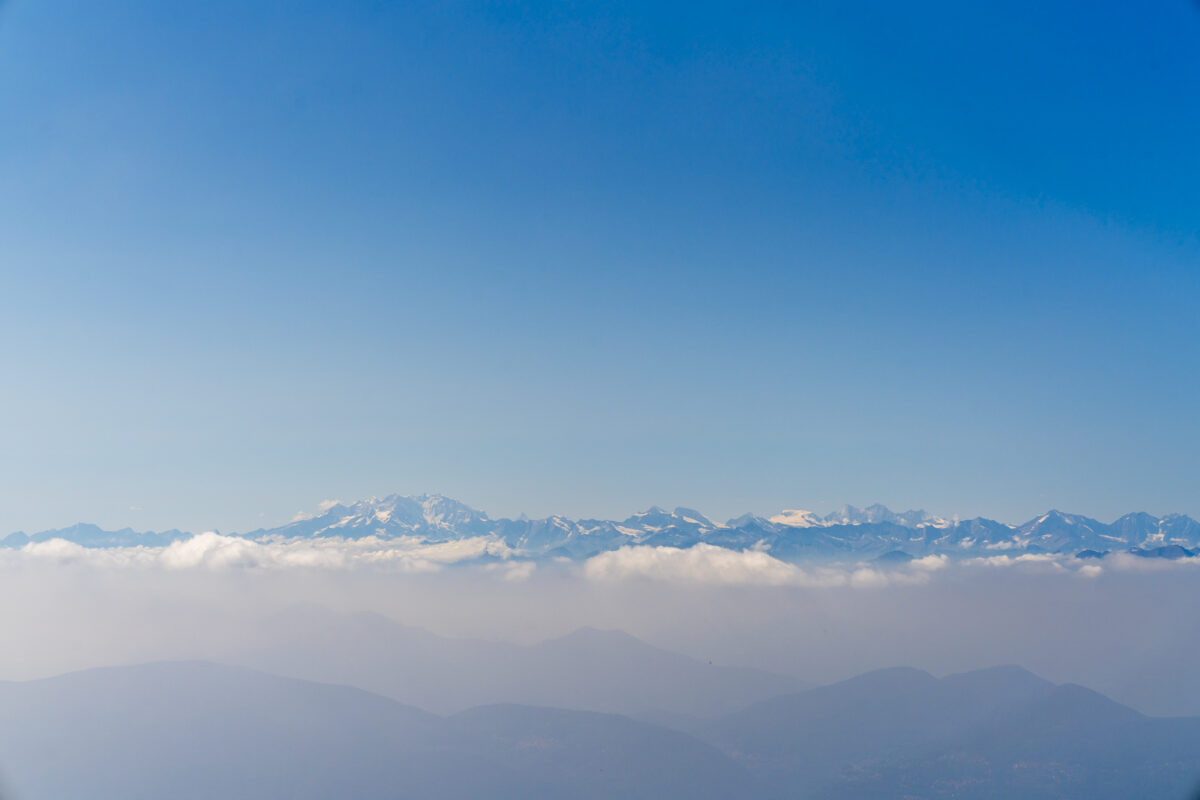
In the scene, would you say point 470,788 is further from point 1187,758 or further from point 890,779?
point 1187,758

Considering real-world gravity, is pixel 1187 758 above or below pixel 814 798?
above

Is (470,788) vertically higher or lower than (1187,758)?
lower

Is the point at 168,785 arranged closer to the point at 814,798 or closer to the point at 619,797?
the point at 619,797

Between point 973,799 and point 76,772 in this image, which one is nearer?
point 973,799

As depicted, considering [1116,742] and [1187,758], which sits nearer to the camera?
[1187,758]

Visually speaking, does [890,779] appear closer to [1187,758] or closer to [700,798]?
[700,798]

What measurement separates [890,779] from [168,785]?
204 m

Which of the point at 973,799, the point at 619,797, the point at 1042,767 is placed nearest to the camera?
the point at 973,799

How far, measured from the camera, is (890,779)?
194 metres

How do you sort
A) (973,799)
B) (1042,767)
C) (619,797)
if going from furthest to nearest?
1. (619,797)
2. (1042,767)
3. (973,799)

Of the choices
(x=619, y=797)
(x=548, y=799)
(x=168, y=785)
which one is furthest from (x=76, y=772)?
(x=619, y=797)

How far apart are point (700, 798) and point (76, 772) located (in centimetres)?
18071

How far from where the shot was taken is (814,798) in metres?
188

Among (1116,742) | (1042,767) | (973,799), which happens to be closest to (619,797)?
(973,799)
